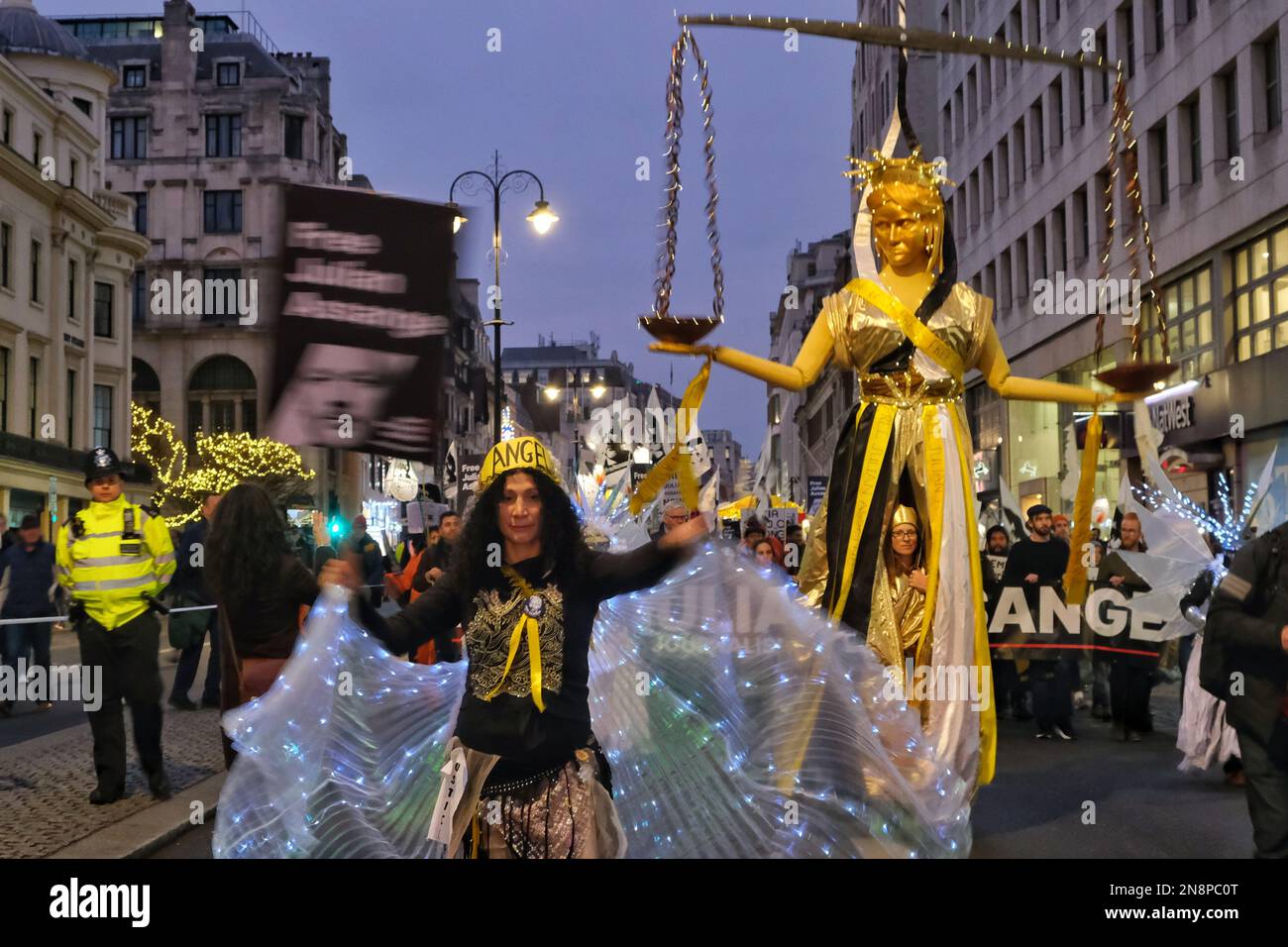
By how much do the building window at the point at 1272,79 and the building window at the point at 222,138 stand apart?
55.8 metres

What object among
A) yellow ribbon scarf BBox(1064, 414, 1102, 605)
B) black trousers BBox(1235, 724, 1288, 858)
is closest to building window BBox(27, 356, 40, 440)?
yellow ribbon scarf BBox(1064, 414, 1102, 605)

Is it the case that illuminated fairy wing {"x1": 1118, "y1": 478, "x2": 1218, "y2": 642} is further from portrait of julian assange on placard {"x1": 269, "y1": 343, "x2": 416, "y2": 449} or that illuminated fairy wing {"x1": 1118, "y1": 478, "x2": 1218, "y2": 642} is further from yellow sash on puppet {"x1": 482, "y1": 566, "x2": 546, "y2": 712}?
portrait of julian assange on placard {"x1": 269, "y1": 343, "x2": 416, "y2": 449}

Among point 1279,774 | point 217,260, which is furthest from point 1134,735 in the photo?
point 217,260

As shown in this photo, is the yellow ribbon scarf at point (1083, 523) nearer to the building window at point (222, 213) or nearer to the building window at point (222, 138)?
the building window at point (222, 213)

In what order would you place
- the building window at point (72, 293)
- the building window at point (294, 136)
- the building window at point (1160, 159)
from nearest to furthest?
the building window at point (1160, 159)
the building window at point (72, 293)
the building window at point (294, 136)

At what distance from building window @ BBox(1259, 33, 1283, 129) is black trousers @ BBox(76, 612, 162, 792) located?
19450 mm

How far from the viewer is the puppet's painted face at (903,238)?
21.6 ft

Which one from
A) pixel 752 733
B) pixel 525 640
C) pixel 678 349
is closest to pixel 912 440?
pixel 678 349

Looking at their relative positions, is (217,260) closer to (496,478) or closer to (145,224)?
(145,224)

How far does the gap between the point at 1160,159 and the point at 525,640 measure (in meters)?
26.9

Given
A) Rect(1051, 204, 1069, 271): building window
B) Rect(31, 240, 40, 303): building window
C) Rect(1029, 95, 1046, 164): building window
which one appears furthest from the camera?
Rect(31, 240, 40, 303): building window

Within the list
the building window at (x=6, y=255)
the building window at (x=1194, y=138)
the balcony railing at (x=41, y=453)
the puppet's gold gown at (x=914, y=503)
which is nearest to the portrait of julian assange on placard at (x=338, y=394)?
the puppet's gold gown at (x=914, y=503)

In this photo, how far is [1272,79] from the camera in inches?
906

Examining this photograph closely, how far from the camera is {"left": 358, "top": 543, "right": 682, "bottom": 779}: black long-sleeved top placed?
4422 mm
